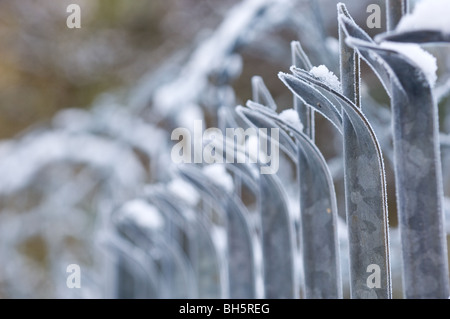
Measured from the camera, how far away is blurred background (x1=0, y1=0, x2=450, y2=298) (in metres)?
0.76

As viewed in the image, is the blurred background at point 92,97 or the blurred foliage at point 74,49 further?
the blurred foliage at point 74,49

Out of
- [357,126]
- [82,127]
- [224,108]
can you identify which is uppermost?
[82,127]

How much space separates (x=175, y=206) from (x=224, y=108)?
9.0 inches

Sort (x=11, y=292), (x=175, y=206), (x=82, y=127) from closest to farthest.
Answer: (x=175, y=206) < (x=82, y=127) < (x=11, y=292)

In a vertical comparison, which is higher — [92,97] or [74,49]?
[74,49]

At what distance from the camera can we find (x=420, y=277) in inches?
15.0

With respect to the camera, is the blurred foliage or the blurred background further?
the blurred foliage

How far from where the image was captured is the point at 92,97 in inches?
159

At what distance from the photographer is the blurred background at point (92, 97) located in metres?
0.76

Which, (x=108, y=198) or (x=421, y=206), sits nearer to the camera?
(x=421, y=206)

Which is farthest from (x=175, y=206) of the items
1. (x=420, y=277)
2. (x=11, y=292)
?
(x=11, y=292)

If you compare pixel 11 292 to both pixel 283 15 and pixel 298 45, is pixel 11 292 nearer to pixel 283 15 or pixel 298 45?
pixel 283 15

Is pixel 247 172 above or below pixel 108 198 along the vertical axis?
below
